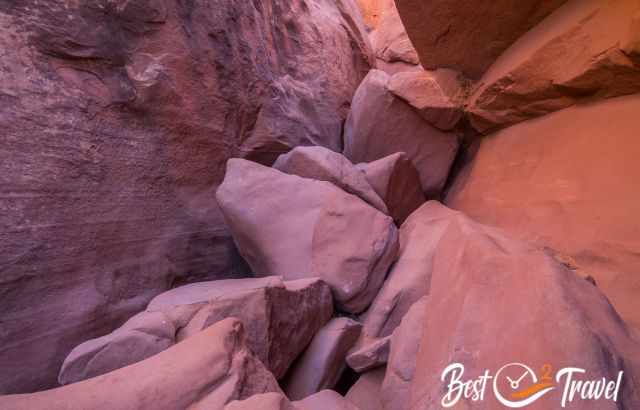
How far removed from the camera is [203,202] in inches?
107

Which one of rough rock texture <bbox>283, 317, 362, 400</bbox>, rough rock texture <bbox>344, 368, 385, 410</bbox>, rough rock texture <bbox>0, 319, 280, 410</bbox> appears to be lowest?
rough rock texture <bbox>344, 368, 385, 410</bbox>

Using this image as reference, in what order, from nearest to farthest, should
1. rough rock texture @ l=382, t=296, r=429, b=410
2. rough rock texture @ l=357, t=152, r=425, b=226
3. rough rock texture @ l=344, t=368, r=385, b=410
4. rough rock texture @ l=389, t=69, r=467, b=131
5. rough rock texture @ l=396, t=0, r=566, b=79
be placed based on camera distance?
rough rock texture @ l=382, t=296, r=429, b=410 → rough rock texture @ l=344, t=368, r=385, b=410 → rough rock texture @ l=396, t=0, r=566, b=79 → rough rock texture @ l=357, t=152, r=425, b=226 → rough rock texture @ l=389, t=69, r=467, b=131

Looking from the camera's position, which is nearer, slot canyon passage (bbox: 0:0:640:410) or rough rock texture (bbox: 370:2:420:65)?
slot canyon passage (bbox: 0:0:640:410)

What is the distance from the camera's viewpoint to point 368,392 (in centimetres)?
170

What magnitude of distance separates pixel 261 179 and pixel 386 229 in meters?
0.89

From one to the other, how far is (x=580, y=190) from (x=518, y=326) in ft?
4.95

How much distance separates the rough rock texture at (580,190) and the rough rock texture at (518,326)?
59cm

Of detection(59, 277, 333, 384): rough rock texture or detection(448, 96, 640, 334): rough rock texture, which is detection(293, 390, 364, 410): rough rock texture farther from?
detection(448, 96, 640, 334): rough rock texture

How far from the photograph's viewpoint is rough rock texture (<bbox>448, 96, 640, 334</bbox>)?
5.65ft

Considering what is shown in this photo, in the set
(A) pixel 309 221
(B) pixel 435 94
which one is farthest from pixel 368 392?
(B) pixel 435 94

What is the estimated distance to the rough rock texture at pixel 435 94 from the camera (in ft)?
10.8

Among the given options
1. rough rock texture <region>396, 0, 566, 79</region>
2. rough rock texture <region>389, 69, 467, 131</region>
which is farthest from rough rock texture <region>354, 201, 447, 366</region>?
rough rock texture <region>396, 0, 566, 79</region>

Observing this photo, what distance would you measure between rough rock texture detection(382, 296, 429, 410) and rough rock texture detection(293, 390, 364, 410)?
0.52 feet

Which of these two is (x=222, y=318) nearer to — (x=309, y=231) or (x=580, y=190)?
(x=309, y=231)
